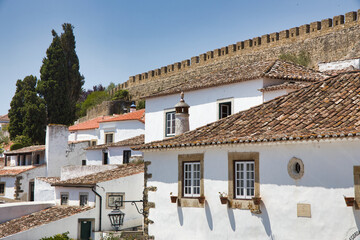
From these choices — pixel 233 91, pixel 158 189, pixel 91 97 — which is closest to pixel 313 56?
pixel 233 91

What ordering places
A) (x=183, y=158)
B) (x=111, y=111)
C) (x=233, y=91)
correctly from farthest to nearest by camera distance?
(x=111, y=111) < (x=233, y=91) < (x=183, y=158)

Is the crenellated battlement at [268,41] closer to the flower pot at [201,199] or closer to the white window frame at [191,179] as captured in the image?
the white window frame at [191,179]

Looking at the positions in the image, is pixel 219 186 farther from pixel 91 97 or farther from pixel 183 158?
pixel 91 97

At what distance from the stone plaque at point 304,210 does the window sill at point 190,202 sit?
3.15 metres

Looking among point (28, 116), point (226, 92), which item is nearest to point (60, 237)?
point (226, 92)

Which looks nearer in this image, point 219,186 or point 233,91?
point 219,186

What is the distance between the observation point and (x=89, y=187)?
22703 mm

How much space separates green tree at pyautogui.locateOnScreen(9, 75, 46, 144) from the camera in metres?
43.7

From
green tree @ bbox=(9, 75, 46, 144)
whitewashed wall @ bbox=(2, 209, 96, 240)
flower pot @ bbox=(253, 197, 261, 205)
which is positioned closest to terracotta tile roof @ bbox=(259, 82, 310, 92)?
flower pot @ bbox=(253, 197, 261, 205)

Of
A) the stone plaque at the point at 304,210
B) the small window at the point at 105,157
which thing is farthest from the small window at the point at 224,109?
the small window at the point at 105,157

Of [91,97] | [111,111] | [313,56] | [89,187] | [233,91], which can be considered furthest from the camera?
[91,97]

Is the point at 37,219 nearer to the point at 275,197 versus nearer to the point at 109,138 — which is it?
the point at 109,138

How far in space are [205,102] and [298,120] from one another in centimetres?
859

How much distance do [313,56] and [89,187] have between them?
75.3ft
